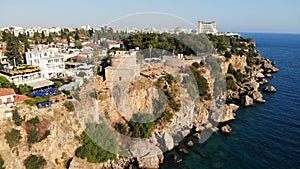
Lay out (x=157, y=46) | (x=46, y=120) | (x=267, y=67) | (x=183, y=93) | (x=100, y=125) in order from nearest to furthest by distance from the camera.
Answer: (x=46, y=120) → (x=100, y=125) → (x=183, y=93) → (x=157, y=46) → (x=267, y=67)

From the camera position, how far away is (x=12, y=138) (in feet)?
65.0

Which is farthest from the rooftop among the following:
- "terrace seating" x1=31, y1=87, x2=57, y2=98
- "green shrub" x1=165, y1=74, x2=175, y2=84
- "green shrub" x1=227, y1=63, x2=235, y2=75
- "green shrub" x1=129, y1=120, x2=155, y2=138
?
"green shrub" x1=227, y1=63, x2=235, y2=75

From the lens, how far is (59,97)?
2417 cm

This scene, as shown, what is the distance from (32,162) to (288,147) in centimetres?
2403

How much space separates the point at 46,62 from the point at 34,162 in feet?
48.2

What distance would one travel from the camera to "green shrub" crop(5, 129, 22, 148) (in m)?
19.7

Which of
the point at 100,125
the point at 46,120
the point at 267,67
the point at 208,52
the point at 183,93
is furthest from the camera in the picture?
the point at 267,67

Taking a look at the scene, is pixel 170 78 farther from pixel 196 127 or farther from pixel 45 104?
pixel 45 104

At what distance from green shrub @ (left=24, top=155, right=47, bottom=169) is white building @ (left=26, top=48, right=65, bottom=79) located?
12858mm

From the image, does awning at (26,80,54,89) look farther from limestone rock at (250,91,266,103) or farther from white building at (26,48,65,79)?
limestone rock at (250,91,266,103)

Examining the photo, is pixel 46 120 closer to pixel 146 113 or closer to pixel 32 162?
pixel 32 162

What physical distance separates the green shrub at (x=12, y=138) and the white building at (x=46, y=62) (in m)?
11.6

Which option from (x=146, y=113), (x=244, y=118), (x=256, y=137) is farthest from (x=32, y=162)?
(x=244, y=118)

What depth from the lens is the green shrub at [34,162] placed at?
19.7m
